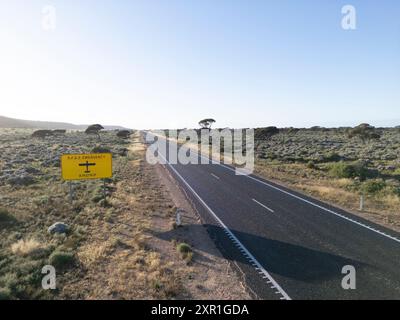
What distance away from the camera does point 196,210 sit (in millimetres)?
17656

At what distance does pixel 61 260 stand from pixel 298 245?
846 centimetres

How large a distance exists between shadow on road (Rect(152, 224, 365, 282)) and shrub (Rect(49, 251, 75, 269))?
148 inches

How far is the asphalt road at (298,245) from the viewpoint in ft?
30.1

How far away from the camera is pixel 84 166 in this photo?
18625mm

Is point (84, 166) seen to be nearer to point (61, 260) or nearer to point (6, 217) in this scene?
point (6, 217)

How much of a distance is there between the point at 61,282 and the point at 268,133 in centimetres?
8383

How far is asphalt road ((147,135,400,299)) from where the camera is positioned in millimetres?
9164

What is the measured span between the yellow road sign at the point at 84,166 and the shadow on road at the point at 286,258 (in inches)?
271

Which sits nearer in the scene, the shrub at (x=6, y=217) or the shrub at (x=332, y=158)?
the shrub at (x=6, y=217)

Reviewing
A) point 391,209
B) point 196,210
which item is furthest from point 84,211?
point 391,209

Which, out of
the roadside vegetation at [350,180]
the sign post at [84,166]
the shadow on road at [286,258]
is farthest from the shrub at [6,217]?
the roadside vegetation at [350,180]

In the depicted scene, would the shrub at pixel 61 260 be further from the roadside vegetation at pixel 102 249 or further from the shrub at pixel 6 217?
the shrub at pixel 6 217

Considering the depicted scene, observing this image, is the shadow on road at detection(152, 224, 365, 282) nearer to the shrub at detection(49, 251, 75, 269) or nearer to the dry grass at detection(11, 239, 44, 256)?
the shrub at detection(49, 251, 75, 269)

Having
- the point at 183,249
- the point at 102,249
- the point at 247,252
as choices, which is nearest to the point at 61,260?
the point at 102,249
